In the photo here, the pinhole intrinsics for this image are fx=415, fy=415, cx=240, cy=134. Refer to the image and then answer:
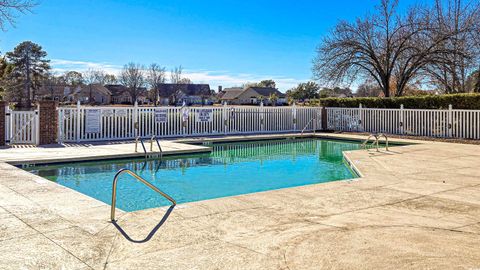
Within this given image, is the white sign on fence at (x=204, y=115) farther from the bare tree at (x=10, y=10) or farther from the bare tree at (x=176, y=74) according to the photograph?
the bare tree at (x=176, y=74)

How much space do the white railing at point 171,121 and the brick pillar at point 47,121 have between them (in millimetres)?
504

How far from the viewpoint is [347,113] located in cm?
2256

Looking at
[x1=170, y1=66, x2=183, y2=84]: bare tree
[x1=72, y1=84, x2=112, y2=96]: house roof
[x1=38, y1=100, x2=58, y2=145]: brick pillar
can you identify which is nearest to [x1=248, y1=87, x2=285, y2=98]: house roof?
[x1=170, y1=66, x2=183, y2=84]: bare tree

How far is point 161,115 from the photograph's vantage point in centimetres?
1794

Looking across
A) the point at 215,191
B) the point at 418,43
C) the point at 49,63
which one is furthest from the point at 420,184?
the point at 49,63

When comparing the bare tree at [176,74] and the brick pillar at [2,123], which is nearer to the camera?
the brick pillar at [2,123]

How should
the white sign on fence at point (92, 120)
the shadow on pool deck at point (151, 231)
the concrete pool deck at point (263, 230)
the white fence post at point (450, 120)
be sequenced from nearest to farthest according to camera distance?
the concrete pool deck at point (263, 230) < the shadow on pool deck at point (151, 231) < the white sign on fence at point (92, 120) < the white fence post at point (450, 120)

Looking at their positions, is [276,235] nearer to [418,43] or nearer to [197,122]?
[197,122]

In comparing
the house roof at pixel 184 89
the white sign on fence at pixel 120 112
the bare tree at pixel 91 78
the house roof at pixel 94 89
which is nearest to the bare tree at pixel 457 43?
the white sign on fence at pixel 120 112

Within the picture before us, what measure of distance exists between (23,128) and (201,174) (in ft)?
25.8

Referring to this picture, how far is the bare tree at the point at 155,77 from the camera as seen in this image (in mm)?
66125

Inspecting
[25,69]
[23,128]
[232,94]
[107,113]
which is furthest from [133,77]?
[23,128]

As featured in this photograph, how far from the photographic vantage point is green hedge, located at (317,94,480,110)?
17.2 m

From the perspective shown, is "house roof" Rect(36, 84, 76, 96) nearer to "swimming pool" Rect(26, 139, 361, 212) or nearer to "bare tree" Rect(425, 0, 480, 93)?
"bare tree" Rect(425, 0, 480, 93)
